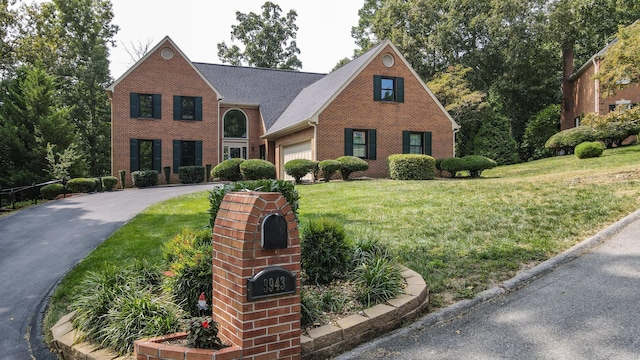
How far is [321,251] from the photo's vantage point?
4504 mm

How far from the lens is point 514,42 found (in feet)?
91.3

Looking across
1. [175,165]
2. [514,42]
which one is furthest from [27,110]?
[514,42]

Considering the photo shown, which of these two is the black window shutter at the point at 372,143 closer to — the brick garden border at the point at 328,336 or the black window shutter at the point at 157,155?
the black window shutter at the point at 157,155

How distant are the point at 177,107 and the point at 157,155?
2.86 metres

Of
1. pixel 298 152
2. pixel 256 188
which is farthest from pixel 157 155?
pixel 256 188

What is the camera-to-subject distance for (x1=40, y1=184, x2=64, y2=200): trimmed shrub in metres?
16.1

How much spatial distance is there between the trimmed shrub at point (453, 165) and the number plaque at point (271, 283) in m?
16.2

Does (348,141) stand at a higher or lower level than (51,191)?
higher

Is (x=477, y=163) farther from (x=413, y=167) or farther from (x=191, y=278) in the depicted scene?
(x=191, y=278)

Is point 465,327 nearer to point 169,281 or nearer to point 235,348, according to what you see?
point 235,348

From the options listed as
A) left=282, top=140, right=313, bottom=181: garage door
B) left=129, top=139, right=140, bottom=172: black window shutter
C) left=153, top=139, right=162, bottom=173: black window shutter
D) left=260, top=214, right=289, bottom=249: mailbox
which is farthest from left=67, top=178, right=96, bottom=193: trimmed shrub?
left=260, top=214, right=289, bottom=249: mailbox

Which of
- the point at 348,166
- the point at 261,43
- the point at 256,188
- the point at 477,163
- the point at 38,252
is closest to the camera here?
the point at 256,188

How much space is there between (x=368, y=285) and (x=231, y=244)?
163cm

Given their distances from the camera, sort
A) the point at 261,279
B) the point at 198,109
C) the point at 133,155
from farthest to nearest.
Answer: the point at 198,109
the point at 133,155
the point at 261,279
